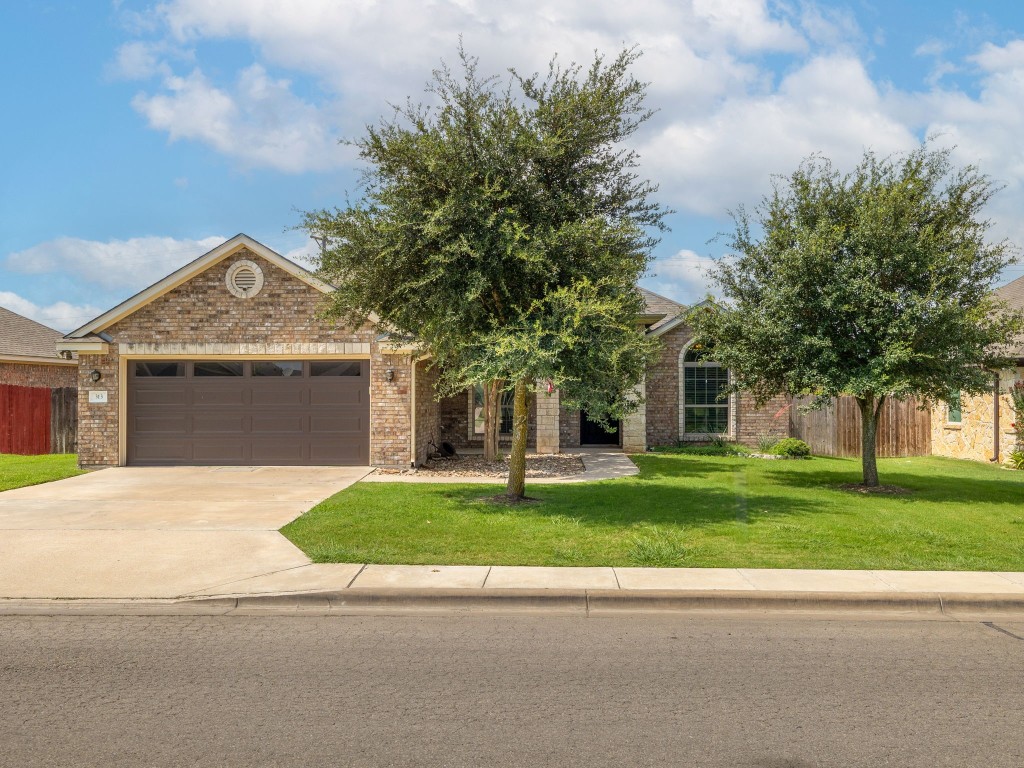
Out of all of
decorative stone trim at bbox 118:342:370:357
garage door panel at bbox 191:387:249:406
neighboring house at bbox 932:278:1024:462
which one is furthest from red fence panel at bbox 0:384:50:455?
neighboring house at bbox 932:278:1024:462

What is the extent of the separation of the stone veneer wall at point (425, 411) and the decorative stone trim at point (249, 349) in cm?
152

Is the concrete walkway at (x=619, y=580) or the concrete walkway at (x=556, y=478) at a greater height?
the concrete walkway at (x=556, y=478)

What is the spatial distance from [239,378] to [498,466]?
20.5ft

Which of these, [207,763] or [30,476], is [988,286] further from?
[30,476]

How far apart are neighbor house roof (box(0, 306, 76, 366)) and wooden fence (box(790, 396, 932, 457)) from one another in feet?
84.8

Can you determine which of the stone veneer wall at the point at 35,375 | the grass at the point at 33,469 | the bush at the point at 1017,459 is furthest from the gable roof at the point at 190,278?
the bush at the point at 1017,459

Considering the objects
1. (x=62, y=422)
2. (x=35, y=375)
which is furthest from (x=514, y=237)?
(x=35, y=375)

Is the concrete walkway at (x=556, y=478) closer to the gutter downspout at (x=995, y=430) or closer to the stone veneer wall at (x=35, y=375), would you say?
the gutter downspout at (x=995, y=430)

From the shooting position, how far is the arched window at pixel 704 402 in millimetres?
23188

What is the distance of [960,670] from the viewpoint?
5.56m

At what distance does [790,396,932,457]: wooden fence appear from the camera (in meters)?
21.5

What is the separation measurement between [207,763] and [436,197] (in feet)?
28.3

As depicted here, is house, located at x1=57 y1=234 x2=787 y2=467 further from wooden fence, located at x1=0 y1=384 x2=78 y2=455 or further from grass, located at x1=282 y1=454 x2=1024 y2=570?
wooden fence, located at x1=0 y1=384 x2=78 y2=455

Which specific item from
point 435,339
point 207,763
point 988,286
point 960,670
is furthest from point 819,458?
point 207,763
